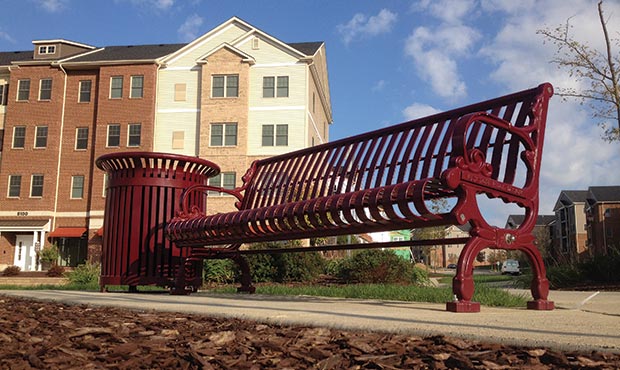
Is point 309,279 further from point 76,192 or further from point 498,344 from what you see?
point 76,192

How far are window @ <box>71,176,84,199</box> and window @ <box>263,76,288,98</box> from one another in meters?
13.1

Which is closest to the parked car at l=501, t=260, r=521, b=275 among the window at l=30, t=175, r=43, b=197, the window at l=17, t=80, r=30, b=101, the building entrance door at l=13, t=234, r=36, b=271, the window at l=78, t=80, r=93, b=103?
the window at l=78, t=80, r=93, b=103

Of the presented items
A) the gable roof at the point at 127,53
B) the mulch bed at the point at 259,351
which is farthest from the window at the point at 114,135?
the mulch bed at the point at 259,351

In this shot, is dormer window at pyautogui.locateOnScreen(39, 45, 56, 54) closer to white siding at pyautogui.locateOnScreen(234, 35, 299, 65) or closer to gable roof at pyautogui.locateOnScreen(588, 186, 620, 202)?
white siding at pyautogui.locateOnScreen(234, 35, 299, 65)

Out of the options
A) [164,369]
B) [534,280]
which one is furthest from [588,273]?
[164,369]

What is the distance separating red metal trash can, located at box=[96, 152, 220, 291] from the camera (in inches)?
255

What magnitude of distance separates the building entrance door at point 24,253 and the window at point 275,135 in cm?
1667

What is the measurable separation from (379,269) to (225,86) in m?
23.9

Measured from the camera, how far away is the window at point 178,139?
34.5 metres

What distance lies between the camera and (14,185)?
35.8 meters

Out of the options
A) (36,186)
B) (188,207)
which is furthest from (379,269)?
(36,186)

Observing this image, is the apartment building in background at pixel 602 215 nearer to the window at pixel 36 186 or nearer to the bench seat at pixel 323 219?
the window at pixel 36 186

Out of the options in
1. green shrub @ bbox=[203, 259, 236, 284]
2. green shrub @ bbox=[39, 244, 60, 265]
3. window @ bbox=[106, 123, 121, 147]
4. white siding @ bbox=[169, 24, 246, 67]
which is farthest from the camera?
window @ bbox=[106, 123, 121, 147]

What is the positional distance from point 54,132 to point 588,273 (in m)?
33.4
